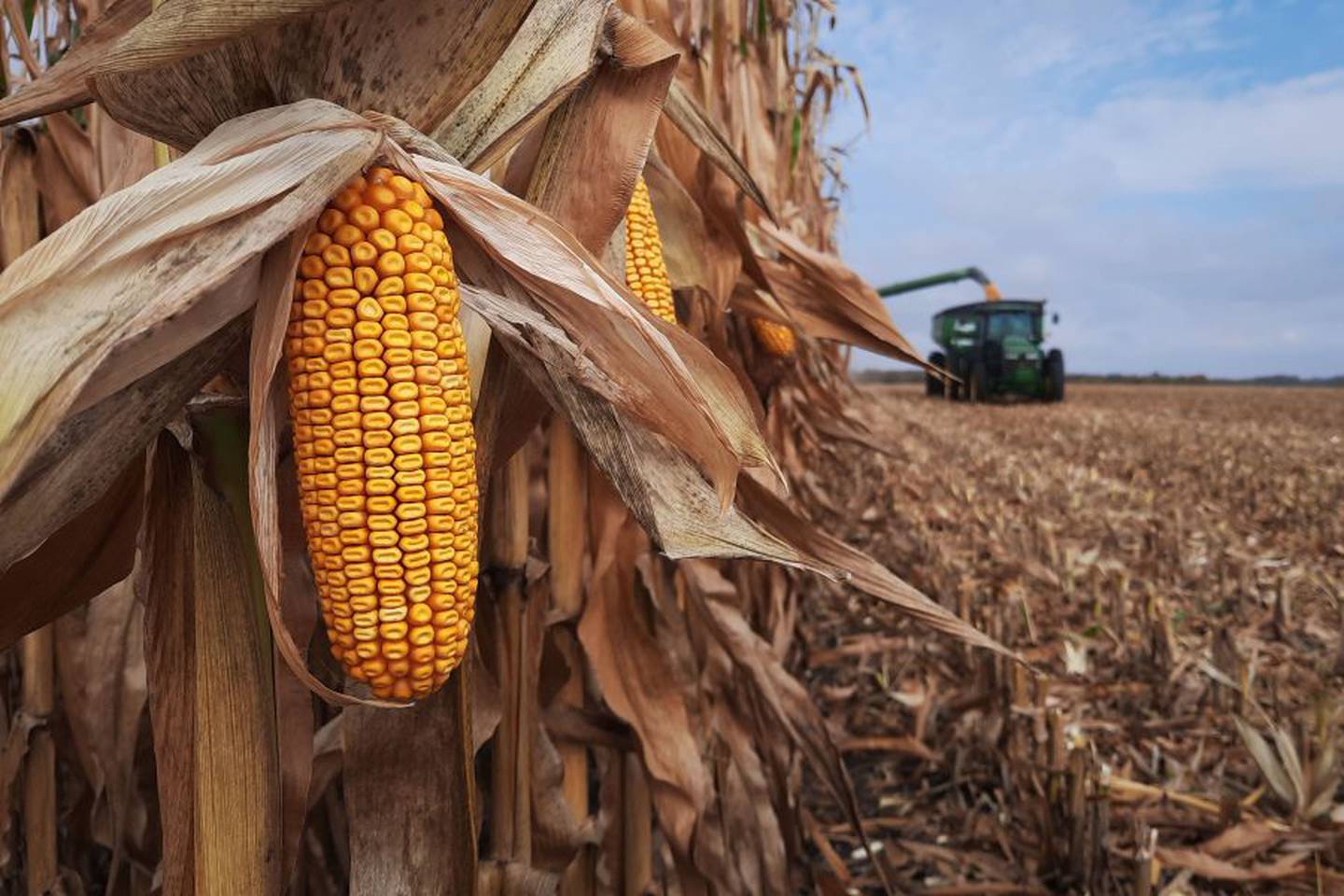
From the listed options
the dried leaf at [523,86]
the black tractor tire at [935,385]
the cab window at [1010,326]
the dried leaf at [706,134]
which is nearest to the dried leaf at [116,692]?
the dried leaf at [523,86]

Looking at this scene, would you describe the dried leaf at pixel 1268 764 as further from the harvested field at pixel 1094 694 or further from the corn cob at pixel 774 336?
the corn cob at pixel 774 336

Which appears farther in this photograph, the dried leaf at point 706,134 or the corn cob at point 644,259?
the dried leaf at point 706,134

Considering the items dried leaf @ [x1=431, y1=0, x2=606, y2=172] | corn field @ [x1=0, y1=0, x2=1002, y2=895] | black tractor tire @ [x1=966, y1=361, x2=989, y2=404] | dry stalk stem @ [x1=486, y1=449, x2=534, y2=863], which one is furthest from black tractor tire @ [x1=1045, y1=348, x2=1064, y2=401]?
dried leaf @ [x1=431, y1=0, x2=606, y2=172]

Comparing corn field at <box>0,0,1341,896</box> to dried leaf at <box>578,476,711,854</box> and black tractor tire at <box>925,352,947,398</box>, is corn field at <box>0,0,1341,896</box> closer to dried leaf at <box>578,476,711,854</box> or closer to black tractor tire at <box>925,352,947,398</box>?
dried leaf at <box>578,476,711,854</box>

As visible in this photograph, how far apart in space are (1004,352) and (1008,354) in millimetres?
172

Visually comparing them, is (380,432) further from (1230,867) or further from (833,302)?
(1230,867)

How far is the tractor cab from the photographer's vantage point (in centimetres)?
2428

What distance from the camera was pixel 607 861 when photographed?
89.9 inches

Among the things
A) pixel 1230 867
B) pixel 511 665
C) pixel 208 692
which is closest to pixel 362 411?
pixel 208 692

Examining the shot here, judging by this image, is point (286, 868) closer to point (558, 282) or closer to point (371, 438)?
point (371, 438)

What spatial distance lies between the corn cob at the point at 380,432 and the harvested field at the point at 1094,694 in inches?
74.5

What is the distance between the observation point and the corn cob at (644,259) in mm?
1488

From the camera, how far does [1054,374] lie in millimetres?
24984

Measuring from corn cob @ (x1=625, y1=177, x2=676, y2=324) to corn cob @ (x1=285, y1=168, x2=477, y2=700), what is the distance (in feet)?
1.75
